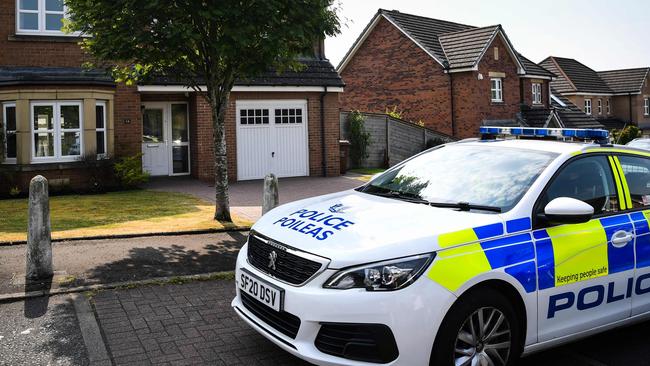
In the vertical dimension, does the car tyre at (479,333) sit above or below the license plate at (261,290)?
below

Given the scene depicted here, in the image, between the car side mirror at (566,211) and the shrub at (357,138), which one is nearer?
the car side mirror at (566,211)

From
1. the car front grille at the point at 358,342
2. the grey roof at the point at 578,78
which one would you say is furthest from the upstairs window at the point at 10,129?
the grey roof at the point at 578,78

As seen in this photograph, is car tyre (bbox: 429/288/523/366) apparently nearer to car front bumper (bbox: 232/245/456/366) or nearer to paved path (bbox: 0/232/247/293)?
car front bumper (bbox: 232/245/456/366)

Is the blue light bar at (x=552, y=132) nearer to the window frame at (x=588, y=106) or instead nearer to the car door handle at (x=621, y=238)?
the car door handle at (x=621, y=238)

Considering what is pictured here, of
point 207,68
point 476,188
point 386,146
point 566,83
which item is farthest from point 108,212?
point 566,83

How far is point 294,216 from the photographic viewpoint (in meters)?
4.62

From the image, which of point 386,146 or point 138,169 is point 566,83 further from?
point 138,169

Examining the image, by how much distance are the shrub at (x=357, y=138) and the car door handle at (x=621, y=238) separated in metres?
17.9

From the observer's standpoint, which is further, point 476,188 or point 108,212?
point 108,212

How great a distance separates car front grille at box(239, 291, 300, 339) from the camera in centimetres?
388

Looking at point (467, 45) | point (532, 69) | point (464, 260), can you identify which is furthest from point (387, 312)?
point (532, 69)

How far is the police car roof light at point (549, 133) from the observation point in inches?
201

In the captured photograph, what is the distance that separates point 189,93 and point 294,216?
47.1ft

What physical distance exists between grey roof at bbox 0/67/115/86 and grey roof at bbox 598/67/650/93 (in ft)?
153
